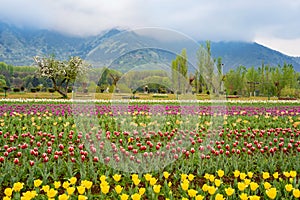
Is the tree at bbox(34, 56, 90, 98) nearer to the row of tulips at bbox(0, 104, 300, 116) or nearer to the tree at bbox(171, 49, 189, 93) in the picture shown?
the row of tulips at bbox(0, 104, 300, 116)

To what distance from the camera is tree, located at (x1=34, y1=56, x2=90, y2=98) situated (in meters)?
25.7

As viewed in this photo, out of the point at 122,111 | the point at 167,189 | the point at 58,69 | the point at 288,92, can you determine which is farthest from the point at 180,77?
the point at 288,92

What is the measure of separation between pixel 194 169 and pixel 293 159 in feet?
5.33

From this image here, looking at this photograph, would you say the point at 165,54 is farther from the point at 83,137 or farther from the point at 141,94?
the point at 141,94

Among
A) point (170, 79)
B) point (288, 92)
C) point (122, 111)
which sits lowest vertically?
point (122, 111)

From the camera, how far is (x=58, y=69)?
2627 centimetres

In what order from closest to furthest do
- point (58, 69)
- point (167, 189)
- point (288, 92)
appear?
point (167, 189)
point (58, 69)
point (288, 92)

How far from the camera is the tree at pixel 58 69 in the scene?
25719 millimetres

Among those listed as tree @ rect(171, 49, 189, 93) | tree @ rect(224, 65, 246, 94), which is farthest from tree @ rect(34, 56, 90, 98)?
tree @ rect(224, 65, 246, 94)

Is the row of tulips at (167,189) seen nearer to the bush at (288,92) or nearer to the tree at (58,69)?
the tree at (58,69)

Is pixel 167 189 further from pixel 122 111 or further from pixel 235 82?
pixel 235 82

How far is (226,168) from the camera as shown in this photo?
4414 millimetres

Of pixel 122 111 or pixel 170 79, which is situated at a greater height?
pixel 170 79

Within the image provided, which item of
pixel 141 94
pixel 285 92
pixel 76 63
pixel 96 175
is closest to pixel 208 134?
pixel 96 175
